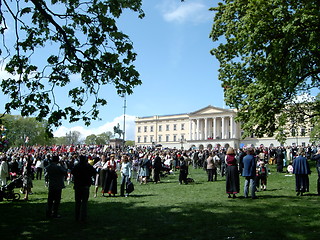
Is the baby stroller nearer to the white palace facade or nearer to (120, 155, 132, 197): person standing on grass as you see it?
(120, 155, 132, 197): person standing on grass

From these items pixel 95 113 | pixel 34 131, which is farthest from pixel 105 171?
pixel 34 131

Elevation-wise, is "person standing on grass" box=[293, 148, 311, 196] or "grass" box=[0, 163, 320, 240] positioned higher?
"person standing on grass" box=[293, 148, 311, 196]

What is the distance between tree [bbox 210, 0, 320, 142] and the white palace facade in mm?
60054

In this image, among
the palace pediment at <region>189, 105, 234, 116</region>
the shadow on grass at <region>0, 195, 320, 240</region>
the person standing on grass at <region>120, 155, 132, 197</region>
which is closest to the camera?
the shadow on grass at <region>0, 195, 320, 240</region>

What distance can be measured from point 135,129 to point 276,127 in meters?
105

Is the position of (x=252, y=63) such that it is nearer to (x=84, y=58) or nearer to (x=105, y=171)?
(x=105, y=171)

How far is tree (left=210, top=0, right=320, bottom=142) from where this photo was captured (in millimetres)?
17391

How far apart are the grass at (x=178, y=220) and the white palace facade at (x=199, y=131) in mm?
73728

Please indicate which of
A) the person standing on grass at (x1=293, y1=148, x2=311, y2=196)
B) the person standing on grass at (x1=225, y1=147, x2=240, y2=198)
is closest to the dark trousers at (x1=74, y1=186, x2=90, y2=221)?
the person standing on grass at (x1=225, y1=147, x2=240, y2=198)

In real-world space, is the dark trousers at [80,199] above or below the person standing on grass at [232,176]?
below

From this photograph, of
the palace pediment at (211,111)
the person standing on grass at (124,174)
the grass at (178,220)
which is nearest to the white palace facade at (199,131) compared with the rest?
the palace pediment at (211,111)

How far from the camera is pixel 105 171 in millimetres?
15648

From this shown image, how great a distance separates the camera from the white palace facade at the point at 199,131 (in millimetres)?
98006

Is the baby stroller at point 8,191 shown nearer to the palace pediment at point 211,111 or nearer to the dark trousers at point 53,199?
the dark trousers at point 53,199
